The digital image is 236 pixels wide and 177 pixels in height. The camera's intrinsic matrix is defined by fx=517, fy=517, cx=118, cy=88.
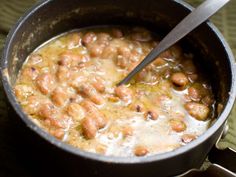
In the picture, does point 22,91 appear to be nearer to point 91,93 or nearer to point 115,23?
point 91,93

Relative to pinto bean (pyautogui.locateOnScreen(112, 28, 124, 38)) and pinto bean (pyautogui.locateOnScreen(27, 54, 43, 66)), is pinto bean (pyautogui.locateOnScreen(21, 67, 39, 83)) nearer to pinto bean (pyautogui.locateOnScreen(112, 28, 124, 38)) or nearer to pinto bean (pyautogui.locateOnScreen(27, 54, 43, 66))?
pinto bean (pyautogui.locateOnScreen(27, 54, 43, 66))

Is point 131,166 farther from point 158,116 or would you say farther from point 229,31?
point 229,31

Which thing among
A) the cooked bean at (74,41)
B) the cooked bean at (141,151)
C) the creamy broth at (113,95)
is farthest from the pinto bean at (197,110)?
the cooked bean at (74,41)

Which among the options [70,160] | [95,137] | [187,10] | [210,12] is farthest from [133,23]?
[70,160]

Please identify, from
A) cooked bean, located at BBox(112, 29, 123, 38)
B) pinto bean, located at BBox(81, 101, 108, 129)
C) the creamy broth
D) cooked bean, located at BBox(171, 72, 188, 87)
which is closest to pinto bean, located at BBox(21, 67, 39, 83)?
the creamy broth

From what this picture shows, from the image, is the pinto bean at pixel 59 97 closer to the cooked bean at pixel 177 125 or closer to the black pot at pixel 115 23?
the black pot at pixel 115 23

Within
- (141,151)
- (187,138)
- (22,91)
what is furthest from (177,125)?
(22,91)
